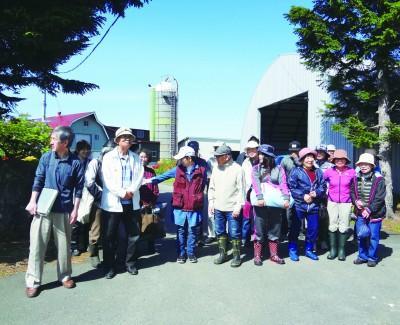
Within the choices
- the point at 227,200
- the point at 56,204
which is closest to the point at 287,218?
the point at 227,200

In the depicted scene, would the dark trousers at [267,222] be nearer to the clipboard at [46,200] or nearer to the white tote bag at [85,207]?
the white tote bag at [85,207]

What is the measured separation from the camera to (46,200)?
181 inches

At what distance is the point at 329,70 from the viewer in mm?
11648

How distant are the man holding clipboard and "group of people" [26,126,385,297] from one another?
0.04 feet

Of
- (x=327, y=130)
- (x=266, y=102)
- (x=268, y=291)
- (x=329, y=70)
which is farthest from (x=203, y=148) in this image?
(x=268, y=291)

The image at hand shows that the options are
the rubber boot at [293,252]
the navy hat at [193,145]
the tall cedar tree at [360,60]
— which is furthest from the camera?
the tall cedar tree at [360,60]

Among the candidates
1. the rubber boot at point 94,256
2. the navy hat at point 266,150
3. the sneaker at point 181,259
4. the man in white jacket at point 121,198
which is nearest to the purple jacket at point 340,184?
the navy hat at point 266,150

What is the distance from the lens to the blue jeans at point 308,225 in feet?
20.9

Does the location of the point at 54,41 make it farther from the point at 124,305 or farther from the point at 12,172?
the point at 124,305

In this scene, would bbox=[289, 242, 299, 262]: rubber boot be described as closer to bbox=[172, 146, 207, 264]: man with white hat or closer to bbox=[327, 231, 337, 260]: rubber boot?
bbox=[327, 231, 337, 260]: rubber boot

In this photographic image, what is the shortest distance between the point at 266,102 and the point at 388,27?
11.2 m

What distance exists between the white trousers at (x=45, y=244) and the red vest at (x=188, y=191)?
5.83 ft

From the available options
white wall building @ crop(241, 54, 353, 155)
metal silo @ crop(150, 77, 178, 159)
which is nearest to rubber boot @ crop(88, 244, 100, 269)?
white wall building @ crop(241, 54, 353, 155)

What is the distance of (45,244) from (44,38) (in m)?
3.27
